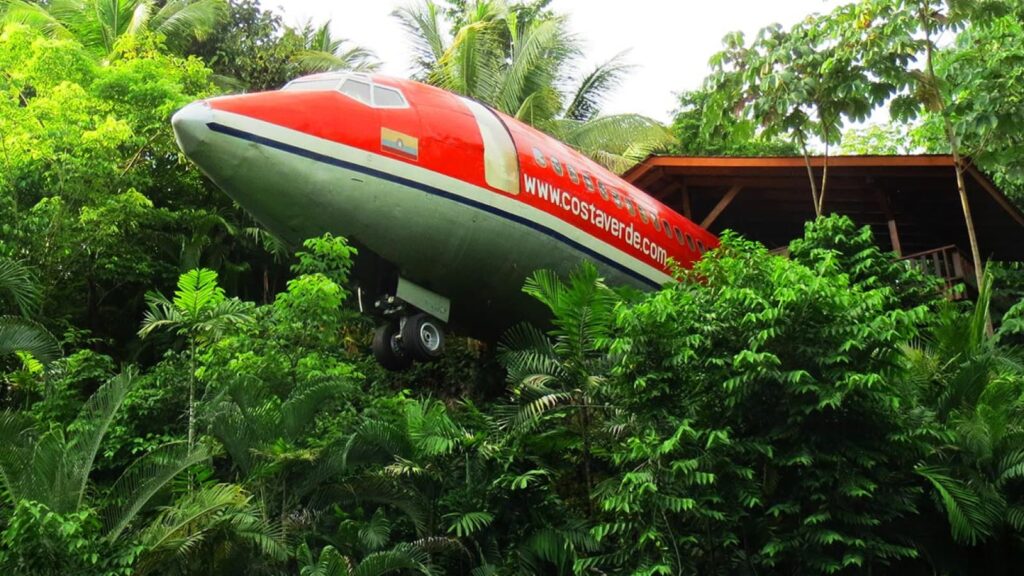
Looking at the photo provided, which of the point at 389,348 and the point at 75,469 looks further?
the point at 389,348

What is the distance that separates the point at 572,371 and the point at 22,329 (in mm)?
6708

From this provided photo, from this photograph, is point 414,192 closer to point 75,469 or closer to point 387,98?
point 387,98

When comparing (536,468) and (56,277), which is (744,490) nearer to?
(536,468)

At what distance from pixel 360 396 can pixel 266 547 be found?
3476mm

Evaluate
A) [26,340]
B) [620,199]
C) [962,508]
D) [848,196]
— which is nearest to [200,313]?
[26,340]

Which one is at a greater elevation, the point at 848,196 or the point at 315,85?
the point at 315,85

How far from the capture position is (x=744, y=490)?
1063cm

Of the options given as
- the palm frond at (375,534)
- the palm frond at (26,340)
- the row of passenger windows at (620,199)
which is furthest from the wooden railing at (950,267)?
the palm frond at (26,340)

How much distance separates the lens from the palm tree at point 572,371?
474 inches

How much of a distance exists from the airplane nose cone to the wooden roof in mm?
9819

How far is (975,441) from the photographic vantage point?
37.2 feet

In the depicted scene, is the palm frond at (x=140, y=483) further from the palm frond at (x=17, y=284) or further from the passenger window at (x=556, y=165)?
the passenger window at (x=556, y=165)

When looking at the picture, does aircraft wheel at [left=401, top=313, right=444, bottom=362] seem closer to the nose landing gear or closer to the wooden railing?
the nose landing gear

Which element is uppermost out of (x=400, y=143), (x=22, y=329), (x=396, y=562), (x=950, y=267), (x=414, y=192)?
(x=400, y=143)
